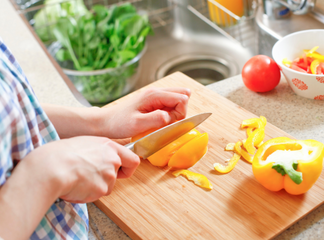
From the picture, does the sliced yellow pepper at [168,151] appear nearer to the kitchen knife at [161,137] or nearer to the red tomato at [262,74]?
the kitchen knife at [161,137]

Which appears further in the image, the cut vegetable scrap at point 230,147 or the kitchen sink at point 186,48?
the kitchen sink at point 186,48

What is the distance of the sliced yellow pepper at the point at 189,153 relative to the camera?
75cm

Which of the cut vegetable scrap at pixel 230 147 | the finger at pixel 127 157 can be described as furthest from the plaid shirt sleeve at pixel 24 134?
the cut vegetable scrap at pixel 230 147

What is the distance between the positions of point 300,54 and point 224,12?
62 centimetres

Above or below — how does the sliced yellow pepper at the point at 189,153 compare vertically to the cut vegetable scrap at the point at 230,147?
above

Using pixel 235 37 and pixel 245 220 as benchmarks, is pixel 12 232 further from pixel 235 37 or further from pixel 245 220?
pixel 235 37

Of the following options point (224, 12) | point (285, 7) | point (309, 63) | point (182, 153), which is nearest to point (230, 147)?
point (182, 153)

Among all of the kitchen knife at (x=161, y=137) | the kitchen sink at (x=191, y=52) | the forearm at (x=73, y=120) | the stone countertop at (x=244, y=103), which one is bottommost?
the kitchen sink at (x=191, y=52)

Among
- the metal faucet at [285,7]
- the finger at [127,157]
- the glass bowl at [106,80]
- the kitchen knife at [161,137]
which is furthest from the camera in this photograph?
the glass bowl at [106,80]

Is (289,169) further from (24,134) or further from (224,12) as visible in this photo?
(224,12)

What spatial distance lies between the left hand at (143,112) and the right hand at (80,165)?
213 millimetres

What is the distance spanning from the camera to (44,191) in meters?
0.47

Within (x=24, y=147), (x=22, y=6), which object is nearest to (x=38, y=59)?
(x=22, y=6)

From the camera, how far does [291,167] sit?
633 millimetres
